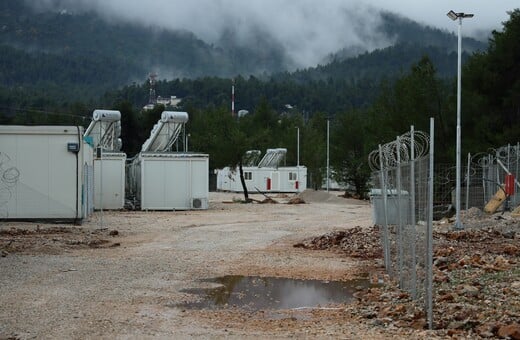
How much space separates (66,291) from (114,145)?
98.8 ft

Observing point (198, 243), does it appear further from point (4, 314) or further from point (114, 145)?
point (114, 145)

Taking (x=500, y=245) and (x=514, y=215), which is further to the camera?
(x=514, y=215)

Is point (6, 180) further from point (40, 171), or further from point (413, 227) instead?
point (413, 227)

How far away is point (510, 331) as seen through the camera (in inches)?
263

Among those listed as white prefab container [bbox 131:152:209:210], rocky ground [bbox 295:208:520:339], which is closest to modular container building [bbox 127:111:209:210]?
white prefab container [bbox 131:152:209:210]

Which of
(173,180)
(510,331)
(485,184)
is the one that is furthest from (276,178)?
(510,331)

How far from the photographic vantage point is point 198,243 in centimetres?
1828

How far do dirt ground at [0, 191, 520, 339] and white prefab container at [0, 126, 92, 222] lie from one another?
2.38ft

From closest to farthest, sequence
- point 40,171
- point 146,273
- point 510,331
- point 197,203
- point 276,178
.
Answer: point 510,331 < point 146,273 < point 40,171 < point 197,203 < point 276,178

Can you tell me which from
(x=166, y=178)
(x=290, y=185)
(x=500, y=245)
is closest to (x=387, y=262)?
(x=500, y=245)

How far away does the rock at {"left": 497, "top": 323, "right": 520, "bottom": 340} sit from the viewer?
6.64 meters

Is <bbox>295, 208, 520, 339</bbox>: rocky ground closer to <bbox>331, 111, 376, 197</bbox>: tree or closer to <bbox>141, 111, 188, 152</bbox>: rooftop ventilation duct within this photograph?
<bbox>141, 111, 188, 152</bbox>: rooftop ventilation duct

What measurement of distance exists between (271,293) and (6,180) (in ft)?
49.0

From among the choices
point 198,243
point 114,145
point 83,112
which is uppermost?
point 83,112
